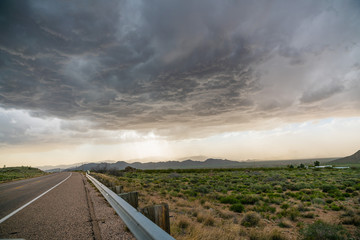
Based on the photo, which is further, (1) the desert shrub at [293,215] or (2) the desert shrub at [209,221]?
(1) the desert shrub at [293,215]

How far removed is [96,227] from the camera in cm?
503

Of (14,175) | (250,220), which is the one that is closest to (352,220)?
(250,220)

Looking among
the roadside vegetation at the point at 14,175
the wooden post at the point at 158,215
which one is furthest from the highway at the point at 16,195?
the roadside vegetation at the point at 14,175

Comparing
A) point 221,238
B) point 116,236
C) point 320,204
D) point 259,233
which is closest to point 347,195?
point 320,204

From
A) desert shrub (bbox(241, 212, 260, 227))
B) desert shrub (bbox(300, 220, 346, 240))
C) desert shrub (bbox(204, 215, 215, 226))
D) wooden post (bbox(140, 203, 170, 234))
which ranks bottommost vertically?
desert shrub (bbox(241, 212, 260, 227))

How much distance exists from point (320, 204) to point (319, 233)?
753 cm

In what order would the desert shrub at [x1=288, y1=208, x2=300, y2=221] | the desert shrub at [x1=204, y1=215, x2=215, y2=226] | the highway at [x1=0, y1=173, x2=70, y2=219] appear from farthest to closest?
the desert shrub at [x1=288, y1=208, x2=300, y2=221]
the highway at [x1=0, y1=173, x2=70, y2=219]
the desert shrub at [x1=204, y1=215, x2=215, y2=226]

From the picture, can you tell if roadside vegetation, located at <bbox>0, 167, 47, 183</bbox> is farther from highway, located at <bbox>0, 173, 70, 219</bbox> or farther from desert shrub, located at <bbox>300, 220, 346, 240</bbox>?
desert shrub, located at <bbox>300, 220, 346, 240</bbox>

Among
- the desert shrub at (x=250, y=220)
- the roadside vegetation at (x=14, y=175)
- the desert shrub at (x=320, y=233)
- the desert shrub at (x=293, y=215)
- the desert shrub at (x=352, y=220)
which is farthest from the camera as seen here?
the roadside vegetation at (x=14, y=175)

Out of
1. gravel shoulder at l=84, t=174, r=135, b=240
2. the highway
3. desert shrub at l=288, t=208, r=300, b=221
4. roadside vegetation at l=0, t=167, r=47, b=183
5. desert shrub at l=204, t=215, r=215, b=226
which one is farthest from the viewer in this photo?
roadside vegetation at l=0, t=167, r=47, b=183

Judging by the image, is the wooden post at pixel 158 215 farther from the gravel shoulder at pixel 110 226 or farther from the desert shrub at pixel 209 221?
the desert shrub at pixel 209 221

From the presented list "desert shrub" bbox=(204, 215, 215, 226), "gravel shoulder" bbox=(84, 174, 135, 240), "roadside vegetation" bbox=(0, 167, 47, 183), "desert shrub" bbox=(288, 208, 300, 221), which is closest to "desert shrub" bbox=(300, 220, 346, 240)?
"desert shrub" bbox=(204, 215, 215, 226)

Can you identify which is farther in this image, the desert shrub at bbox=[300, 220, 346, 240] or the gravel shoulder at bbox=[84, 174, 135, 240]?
the desert shrub at bbox=[300, 220, 346, 240]

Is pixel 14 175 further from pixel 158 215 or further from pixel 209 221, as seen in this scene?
pixel 158 215
